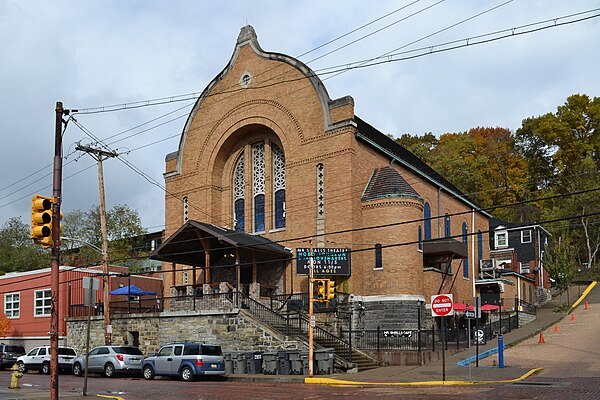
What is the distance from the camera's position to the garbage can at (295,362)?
27344mm

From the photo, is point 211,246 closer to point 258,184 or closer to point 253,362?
point 258,184

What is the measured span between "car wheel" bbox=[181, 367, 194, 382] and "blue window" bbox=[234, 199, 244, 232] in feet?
52.7

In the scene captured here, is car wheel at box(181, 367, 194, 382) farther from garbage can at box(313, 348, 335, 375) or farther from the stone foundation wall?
garbage can at box(313, 348, 335, 375)

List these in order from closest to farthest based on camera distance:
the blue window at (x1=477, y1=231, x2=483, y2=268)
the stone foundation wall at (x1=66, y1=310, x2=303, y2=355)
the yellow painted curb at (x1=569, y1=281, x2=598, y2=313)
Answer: the stone foundation wall at (x1=66, y1=310, x2=303, y2=355)
the blue window at (x1=477, y1=231, x2=483, y2=268)
the yellow painted curb at (x1=569, y1=281, x2=598, y2=313)

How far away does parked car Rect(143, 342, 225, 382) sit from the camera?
27.0m

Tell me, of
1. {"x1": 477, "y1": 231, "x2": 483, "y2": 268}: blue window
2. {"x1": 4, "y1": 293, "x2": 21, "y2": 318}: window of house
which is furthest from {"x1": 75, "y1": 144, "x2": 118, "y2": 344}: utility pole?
{"x1": 477, "y1": 231, "x2": 483, "y2": 268}: blue window

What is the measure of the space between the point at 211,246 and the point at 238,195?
276 inches

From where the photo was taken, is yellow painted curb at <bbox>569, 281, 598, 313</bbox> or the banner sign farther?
yellow painted curb at <bbox>569, 281, 598, 313</bbox>

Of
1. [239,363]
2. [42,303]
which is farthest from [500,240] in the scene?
[239,363]

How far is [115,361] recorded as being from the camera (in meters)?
30.8

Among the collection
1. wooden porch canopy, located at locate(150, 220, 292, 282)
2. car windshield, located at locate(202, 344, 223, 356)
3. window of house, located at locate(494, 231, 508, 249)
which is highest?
window of house, located at locate(494, 231, 508, 249)

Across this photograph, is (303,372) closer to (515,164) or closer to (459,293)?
(459,293)

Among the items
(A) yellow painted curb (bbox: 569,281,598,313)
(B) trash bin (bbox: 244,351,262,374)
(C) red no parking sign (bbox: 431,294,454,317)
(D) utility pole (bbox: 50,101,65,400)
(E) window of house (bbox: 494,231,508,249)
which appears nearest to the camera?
(D) utility pole (bbox: 50,101,65,400)

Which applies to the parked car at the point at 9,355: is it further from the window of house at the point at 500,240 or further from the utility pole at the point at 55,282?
the window of house at the point at 500,240
